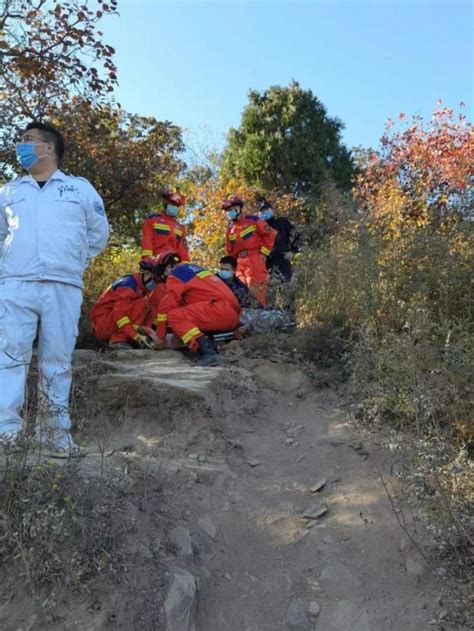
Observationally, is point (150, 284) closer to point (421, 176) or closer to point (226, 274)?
point (226, 274)

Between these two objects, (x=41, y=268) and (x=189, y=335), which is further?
A: (x=189, y=335)

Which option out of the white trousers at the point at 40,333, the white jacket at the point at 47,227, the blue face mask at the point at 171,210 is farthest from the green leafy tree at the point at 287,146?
the white trousers at the point at 40,333

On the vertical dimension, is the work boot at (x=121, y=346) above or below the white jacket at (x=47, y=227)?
below

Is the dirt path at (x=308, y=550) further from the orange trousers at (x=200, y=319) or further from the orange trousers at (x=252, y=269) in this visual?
the orange trousers at (x=252, y=269)

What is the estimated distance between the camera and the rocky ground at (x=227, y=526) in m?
2.47

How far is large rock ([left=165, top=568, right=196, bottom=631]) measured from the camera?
2.46 m

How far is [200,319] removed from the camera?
567cm

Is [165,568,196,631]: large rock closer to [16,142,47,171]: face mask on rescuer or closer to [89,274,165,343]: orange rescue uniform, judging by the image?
[16,142,47,171]: face mask on rescuer

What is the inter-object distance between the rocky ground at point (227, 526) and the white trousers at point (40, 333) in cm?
33

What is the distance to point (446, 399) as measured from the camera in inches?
135

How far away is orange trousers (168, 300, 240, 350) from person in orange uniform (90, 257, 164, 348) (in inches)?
32.3

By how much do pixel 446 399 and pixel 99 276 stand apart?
5.53 m

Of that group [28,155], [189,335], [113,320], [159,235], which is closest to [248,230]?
[159,235]

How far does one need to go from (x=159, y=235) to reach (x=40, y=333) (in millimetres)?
4300
